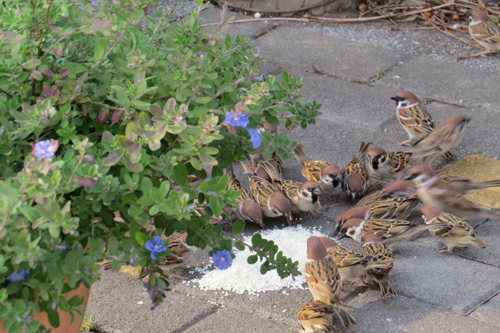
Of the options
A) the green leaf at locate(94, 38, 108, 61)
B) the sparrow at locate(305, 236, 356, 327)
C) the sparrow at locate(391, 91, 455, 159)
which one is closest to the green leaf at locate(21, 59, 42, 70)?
the green leaf at locate(94, 38, 108, 61)

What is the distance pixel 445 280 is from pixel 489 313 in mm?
379

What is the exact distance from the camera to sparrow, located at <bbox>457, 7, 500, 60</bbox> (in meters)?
6.86

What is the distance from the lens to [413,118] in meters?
5.26

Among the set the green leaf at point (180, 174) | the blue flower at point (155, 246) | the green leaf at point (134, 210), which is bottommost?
the blue flower at point (155, 246)

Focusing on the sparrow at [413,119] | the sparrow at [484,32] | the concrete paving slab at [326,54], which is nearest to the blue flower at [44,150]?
the sparrow at [413,119]

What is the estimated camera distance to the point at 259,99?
2416 mm

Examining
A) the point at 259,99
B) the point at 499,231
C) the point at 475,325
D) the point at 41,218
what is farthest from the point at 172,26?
the point at 499,231

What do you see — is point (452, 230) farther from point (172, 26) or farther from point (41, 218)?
point (41, 218)

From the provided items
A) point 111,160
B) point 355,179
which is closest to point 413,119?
point 355,179

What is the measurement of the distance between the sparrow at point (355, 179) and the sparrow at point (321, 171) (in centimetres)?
7

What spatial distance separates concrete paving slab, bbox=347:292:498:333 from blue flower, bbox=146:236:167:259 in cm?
148

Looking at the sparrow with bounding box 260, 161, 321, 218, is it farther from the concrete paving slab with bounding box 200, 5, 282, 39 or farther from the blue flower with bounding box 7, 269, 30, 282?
the concrete paving slab with bounding box 200, 5, 282, 39

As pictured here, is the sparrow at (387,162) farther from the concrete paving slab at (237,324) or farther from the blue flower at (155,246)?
the blue flower at (155,246)

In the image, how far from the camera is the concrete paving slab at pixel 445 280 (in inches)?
142
